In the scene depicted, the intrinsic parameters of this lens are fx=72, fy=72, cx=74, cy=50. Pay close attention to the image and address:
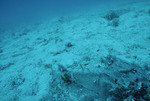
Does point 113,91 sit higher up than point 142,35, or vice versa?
point 142,35

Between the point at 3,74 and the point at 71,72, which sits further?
the point at 3,74

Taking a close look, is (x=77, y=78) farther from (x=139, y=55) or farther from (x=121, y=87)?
(x=139, y=55)

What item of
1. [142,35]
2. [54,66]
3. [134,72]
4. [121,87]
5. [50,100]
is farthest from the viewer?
[142,35]

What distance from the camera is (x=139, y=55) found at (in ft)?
9.57

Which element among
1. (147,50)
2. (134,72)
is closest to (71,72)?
(134,72)

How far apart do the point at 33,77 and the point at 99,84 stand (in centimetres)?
265

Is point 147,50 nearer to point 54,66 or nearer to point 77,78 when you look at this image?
point 77,78

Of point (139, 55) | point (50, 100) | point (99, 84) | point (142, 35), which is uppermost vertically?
point (142, 35)

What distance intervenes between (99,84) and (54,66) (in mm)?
2079

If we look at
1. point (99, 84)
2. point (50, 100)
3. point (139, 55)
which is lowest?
point (50, 100)

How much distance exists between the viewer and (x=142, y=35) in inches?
155

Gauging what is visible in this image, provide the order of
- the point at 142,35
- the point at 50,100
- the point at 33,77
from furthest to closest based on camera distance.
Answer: the point at 142,35
the point at 33,77
the point at 50,100

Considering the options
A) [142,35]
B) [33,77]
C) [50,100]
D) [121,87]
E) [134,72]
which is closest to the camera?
[121,87]

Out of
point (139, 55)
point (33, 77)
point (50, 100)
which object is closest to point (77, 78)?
point (50, 100)
